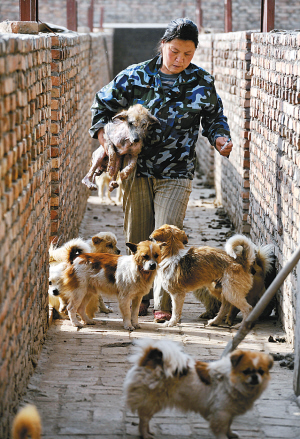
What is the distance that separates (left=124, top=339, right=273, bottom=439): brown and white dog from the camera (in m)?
3.14

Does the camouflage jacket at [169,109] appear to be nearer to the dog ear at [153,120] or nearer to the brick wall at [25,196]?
the dog ear at [153,120]

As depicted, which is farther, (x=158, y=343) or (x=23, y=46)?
(x=23, y=46)

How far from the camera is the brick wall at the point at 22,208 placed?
3.08 metres

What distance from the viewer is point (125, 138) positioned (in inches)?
203

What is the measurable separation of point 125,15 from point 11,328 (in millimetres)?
27306

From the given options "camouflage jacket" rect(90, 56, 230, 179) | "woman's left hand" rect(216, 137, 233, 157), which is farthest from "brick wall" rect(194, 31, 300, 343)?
"camouflage jacket" rect(90, 56, 230, 179)

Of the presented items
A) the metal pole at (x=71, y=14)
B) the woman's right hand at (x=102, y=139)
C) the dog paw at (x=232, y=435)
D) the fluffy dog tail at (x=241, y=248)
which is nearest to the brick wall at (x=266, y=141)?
the fluffy dog tail at (x=241, y=248)

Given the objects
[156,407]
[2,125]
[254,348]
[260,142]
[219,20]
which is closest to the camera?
[2,125]

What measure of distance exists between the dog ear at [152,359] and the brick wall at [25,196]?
27.3 inches

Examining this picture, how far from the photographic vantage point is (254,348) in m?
4.74

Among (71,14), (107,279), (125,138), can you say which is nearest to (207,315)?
(107,279)

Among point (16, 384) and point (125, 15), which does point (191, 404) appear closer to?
point (16, 384)

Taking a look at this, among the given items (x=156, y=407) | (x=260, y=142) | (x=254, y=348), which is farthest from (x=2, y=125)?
(x=260, y=142)

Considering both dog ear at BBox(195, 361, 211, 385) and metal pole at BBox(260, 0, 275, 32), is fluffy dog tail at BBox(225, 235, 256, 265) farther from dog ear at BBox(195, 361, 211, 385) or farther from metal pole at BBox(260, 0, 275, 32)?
metal pole at BBox(260, 0, 275, 32)
